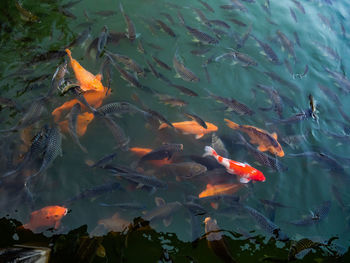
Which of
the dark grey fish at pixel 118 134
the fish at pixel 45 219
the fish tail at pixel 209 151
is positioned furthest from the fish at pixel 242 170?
the fish at pixel 45 219

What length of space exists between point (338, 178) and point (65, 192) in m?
3.85

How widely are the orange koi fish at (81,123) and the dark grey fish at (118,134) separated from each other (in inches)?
10.9

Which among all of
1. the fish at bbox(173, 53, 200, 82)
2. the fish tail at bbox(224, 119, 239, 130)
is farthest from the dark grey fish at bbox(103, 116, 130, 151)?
the fish tail at bbox(224, 119, 239, 130)

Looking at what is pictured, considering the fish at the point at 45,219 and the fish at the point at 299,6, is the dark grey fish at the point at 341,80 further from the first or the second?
the fish at the point at 45,219

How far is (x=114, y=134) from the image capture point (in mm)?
3730

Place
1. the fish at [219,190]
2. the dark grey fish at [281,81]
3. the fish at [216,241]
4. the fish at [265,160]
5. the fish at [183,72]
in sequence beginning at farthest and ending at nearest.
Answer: the dark grey fish at [281,81] < the fish at [183,72] < the fish at [265,160] < the fish at [219,190] < the fish at [216,241]

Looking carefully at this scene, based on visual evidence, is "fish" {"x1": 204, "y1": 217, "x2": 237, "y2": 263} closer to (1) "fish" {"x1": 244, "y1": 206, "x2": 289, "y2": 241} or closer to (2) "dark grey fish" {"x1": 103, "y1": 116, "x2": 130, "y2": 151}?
(1) "fish" {"x1": 244, "y1": 206, "x2": 289, "y2": 241}

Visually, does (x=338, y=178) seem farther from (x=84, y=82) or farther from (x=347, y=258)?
(x=84, y=82)

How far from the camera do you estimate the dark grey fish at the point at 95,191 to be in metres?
3.18

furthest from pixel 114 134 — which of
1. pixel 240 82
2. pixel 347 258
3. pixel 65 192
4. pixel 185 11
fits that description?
pixel 185 11

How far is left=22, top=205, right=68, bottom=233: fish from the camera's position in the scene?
9.49 feet

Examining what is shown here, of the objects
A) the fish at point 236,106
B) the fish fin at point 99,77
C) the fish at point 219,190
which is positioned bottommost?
the fish at point 219,190

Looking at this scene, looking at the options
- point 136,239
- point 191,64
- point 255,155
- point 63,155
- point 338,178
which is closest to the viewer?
point 136,239

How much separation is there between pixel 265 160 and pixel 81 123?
2515mm
